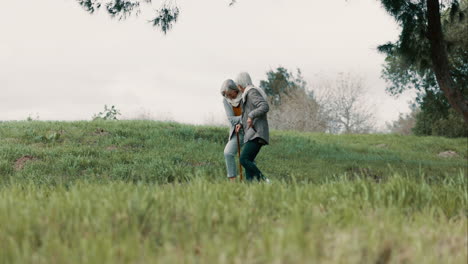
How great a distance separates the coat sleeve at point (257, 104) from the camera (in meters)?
7.33

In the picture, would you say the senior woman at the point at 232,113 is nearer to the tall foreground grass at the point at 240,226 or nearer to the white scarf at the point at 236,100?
the white scarf at the point at 236,100

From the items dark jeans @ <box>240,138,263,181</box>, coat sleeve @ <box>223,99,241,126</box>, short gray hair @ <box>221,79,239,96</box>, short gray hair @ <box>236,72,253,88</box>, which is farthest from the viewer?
coat sleeve @ <box>223,99,241,126</box>

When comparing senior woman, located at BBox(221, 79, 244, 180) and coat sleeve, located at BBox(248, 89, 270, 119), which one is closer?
coat sleeve, located at BBox(248, 89, 270, 119)

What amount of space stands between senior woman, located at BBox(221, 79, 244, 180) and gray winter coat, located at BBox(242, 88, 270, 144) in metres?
0.27

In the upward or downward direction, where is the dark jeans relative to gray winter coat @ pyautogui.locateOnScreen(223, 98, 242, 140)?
downward

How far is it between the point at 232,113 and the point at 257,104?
2.28 feet

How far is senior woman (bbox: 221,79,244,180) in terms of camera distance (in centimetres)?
769

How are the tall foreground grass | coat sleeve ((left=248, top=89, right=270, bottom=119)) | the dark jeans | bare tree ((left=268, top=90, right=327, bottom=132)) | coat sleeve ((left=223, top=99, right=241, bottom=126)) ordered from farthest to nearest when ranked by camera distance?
bare tree ((left=268, top=90, right=327, bottom=132)) → coat sleeve ((left=223, top=99, right=241, bottom=126)) → the dark jeans → coat sleeve ((left=248, top=89, right=270, bottom=119)) → the tall foreground grass

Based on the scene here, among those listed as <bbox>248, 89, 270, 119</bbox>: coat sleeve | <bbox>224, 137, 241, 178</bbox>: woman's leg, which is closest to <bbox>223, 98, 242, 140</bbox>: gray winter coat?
<bbox>224, 137, 241, 178</bbox>: woman's leg

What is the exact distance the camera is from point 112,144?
1299 centimetres

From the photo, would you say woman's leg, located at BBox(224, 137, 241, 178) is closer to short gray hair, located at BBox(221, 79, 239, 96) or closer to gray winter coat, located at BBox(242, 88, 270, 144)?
gray winter coat, located at BBox(242, 88, 270, 144)

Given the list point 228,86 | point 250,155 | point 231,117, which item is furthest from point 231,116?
point 250,155

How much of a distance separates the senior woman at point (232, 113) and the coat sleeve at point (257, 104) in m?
0.36

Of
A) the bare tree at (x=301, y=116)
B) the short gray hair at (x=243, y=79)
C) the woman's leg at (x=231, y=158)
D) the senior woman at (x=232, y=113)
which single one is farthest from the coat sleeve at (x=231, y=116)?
the bare tree at (x=301, y=116)
